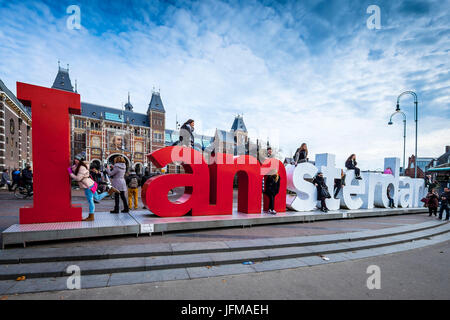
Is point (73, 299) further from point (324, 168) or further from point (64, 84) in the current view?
point (64, 84)

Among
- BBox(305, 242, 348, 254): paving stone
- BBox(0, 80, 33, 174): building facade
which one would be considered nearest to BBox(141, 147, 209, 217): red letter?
BBox(305, 242, 348, 254): paving stone

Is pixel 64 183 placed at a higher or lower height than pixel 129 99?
lower

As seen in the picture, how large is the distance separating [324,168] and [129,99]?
8205cm

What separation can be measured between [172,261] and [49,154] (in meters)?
4.11

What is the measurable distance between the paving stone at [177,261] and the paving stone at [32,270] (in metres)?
1.43

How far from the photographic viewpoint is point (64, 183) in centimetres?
559

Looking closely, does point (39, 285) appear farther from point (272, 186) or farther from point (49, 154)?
point (272, 186)

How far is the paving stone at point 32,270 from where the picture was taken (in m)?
3.51

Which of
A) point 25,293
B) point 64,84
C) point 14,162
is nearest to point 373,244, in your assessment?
point 25,293

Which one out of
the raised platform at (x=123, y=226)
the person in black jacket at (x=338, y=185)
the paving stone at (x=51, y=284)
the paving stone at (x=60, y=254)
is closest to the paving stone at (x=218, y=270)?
the paving stone at (x=51, y=284)

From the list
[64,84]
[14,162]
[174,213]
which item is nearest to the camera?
[174,213]

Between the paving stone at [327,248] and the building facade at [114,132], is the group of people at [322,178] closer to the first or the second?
the paving stone at [327,248]

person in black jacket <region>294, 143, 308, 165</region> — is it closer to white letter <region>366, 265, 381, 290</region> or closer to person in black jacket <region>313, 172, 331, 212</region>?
person in black jacket <region>313, 172, 331, 212</region>

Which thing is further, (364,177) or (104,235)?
(364,177)
